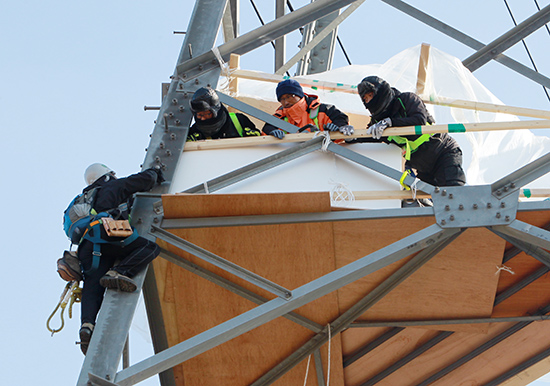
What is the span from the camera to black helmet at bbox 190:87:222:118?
8109 millimetres

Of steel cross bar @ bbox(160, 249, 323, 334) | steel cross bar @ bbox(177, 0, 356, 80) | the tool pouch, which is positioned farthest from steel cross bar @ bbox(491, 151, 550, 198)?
steel cross bar @ bbox(177, 0, 356, 80)

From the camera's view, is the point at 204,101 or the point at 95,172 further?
the point at 204,101

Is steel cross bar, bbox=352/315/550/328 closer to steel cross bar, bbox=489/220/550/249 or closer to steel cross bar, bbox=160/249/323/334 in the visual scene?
steel cross bar, bbox=160/249/323/334

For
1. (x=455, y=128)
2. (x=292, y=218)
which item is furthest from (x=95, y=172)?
(x=455, y=128)

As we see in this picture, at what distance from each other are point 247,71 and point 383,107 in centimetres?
198

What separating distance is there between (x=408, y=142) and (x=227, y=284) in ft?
8.21

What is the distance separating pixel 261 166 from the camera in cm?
749

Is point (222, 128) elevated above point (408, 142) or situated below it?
above

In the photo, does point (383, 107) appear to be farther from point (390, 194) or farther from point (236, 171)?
point (236, 171)

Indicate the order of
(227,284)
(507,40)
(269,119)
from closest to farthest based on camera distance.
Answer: (269,119) → (227,284) → (507,40)

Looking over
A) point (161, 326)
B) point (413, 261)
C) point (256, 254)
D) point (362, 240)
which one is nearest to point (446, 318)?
point (413, 261)

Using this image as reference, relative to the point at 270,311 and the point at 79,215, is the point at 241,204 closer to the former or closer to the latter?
the point at 270,311

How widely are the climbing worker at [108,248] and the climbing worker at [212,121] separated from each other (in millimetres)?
1171

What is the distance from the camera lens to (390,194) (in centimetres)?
723
